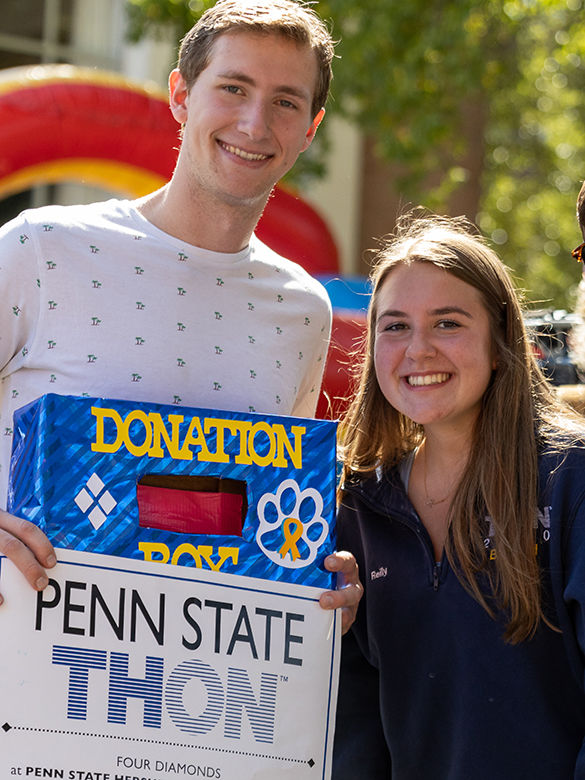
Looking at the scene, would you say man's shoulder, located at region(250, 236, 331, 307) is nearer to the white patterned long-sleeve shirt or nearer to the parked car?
the white patterned long-sleeve shirt

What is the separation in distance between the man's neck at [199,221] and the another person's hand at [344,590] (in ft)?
2.38

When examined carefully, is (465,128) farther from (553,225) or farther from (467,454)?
(467,454)

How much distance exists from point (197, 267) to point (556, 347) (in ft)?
3.50

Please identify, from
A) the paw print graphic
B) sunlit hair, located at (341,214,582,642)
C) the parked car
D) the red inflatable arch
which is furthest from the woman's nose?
the red inflatable arch

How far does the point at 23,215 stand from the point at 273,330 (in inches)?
22.1

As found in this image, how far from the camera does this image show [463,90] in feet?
26.6

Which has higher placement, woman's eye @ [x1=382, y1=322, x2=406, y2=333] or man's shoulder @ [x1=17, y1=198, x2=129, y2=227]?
man's shoulder @ [x1=17, y1=198, x2=129, y2=227]

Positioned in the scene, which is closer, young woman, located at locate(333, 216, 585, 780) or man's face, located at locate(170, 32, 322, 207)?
young woman, located at locate(333, 216, 585, 780)

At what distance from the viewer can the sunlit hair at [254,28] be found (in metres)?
2.35

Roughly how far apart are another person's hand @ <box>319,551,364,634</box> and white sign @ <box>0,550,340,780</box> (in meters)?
0.03

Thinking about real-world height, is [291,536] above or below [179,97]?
below

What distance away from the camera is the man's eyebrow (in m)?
2.33

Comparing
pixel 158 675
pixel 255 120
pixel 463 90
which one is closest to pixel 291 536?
pixel 158 675

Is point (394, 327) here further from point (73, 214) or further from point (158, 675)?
point (158, 675)
